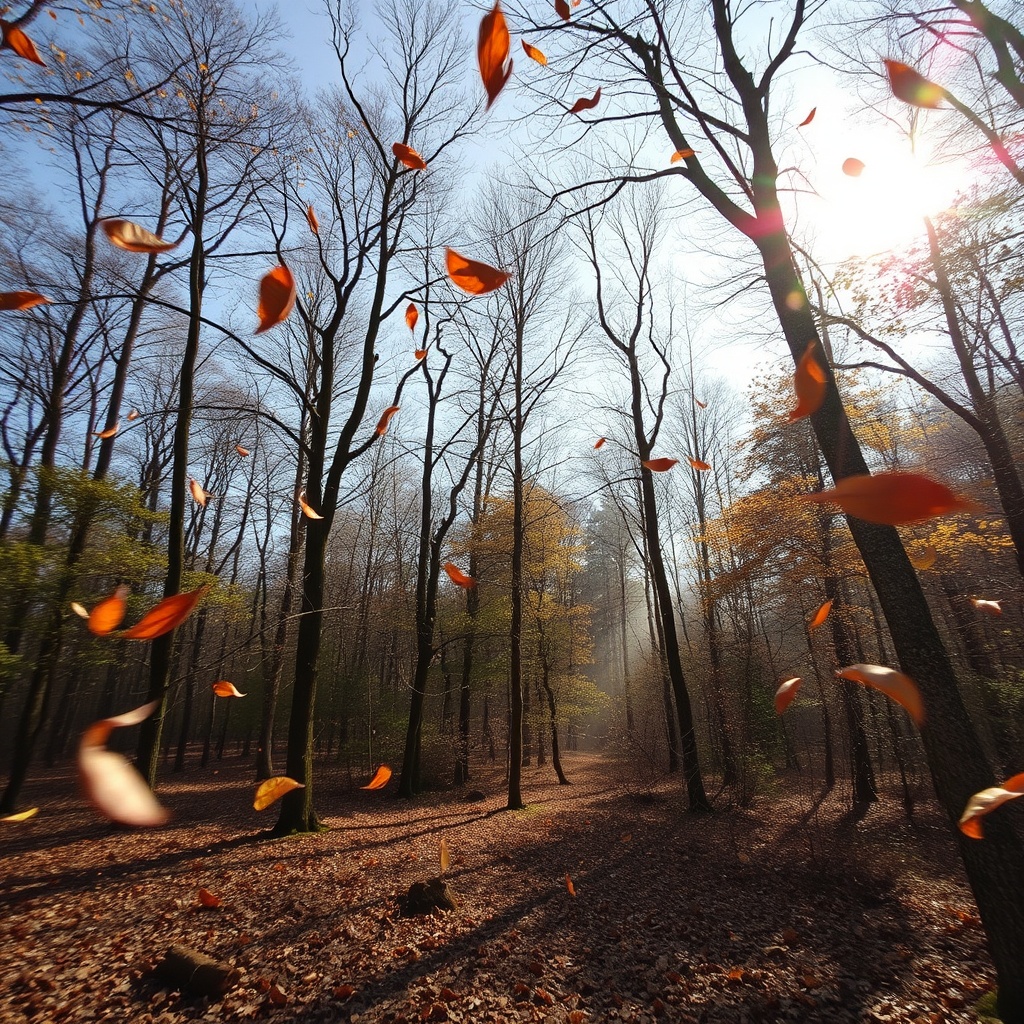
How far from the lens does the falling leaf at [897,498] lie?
6.72 ft

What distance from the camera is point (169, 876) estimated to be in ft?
17.4

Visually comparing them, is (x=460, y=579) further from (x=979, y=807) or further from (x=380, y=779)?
(x=380, y=779)

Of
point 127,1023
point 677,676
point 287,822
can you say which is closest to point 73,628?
point 287,822

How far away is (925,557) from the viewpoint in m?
8.61

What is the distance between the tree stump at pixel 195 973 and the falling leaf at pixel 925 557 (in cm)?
1045

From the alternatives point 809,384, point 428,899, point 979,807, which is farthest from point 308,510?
point 979,807

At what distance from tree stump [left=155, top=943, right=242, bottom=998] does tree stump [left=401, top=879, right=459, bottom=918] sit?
1602 mm

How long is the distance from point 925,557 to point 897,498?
803 centimetres

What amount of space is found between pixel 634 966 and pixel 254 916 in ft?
11.0

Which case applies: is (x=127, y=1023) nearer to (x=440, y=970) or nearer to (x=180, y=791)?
(x=440, y=970)

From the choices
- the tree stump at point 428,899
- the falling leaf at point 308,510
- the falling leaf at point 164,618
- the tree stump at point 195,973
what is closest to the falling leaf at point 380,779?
the falling leaf at point 308,510

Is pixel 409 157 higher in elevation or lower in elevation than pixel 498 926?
higher

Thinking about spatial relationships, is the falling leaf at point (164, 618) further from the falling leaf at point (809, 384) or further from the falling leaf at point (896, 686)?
the falling leaf at point (809, 384)

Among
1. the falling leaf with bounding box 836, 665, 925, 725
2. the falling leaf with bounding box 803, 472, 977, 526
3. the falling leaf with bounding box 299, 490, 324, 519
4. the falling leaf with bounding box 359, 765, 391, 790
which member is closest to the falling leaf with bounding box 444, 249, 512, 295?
the falling leaf with bounding box 803, 472, 977, 526
